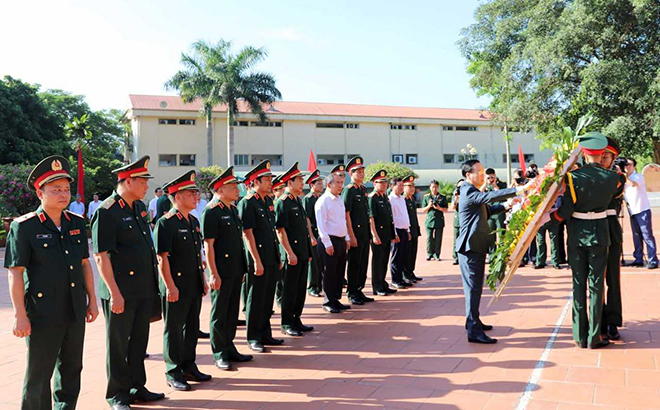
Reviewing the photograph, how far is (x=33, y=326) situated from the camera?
3.54 m

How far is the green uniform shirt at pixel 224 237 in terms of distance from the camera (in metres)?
5.16

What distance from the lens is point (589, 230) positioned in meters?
5.42

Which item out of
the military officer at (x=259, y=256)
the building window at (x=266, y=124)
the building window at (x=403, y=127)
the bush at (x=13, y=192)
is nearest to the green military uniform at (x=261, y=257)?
the military officer at (x=259, y=256)

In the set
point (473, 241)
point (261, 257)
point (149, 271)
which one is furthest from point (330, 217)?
point (149, 271)

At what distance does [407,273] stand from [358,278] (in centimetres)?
184

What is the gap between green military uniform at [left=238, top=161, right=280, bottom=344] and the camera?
5.71 metres

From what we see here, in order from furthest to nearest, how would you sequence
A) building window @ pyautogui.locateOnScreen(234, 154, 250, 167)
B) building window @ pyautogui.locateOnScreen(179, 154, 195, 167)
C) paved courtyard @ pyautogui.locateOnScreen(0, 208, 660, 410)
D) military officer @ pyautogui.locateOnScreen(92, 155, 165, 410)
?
building window @ pyautogui.locateOnScreen(234, 154, 250, 167) < building window @ pyautogui.locateOnScreen(179, 154, 195, 167) < paved courtyard @ pyautogui.locateOnScreen(0, 208, 660, 410) < military officer @ pyautogui.locateOnScreen(92, 155, 165, 410)

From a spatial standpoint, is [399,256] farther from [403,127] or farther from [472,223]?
[403,127]

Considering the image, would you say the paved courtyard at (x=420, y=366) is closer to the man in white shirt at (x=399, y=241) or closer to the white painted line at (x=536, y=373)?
the white painted line at (x=536, y=373)

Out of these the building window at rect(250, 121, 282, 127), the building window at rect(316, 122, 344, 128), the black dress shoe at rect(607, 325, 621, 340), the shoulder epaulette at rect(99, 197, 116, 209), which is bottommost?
the black dress shoe at rect(607, 325, 621, 340)

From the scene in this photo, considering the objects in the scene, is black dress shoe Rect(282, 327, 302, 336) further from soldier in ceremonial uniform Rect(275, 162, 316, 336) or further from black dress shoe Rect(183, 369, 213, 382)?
black dress shoe Rect(183, 369, 213, 382)

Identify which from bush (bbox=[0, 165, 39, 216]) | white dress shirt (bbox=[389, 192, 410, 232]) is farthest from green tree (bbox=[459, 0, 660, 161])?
bush (bbox=[0, 165, 39, 216])

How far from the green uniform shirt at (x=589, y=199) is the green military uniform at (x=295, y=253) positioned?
2.86 m

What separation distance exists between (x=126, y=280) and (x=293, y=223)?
8.60ft
